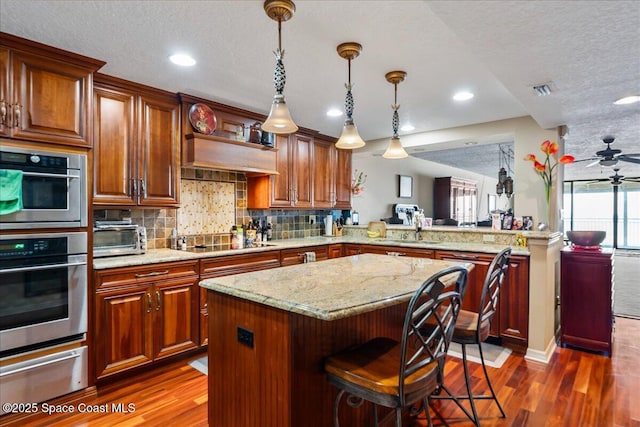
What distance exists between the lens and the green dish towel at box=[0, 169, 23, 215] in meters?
2.03

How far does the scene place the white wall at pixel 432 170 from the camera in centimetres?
366

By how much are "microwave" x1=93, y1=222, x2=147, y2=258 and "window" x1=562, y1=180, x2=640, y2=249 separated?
11544mm

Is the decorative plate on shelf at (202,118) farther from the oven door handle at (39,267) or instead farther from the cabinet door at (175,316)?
the oven door handle at (39,267)

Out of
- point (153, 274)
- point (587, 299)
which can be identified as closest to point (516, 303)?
point (587, 299)

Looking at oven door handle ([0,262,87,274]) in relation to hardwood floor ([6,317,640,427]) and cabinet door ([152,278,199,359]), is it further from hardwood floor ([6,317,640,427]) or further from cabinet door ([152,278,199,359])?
hardwood floor ([6,317,640,427])

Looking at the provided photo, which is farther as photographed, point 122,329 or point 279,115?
point 122,329

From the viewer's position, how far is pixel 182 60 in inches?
95.7

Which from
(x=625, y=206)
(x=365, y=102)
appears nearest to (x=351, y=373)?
(x=365, y=102)

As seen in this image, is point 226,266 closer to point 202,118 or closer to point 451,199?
point 202,118

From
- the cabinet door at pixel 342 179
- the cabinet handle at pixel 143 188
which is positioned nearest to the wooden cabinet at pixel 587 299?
the cabinet door at pixel 342 179

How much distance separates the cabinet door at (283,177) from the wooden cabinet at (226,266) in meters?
0.73

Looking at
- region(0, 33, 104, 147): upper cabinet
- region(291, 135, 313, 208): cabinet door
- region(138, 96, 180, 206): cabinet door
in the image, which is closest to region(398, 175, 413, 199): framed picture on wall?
region(291, 135, 313, 208): cabinet door

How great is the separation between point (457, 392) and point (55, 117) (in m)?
3.25

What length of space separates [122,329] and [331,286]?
180 centimetres
